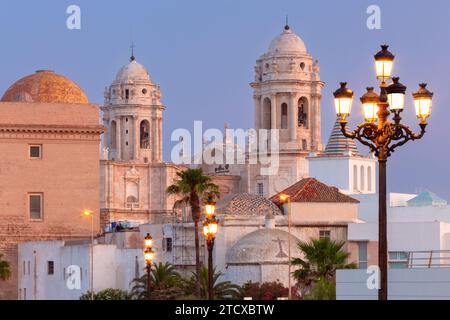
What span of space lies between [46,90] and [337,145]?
49.5 metres

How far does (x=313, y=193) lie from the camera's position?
287 ft

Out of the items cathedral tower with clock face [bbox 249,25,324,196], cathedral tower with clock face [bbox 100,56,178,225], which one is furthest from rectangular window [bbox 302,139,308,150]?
cathedral tower with clock face [bbox 100,56,178,225]

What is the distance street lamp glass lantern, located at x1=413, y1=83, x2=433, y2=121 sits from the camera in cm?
2988

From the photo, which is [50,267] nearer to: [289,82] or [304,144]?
[289,82]

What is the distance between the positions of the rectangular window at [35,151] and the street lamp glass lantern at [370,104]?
185 ft

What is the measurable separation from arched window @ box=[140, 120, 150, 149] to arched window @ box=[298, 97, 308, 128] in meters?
20.4

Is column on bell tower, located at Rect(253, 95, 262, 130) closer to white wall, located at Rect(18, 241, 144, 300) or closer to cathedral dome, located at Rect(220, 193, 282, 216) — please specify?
cathedral dome, located at Rect(220, 193, 282, 216)

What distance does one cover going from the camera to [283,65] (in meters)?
139

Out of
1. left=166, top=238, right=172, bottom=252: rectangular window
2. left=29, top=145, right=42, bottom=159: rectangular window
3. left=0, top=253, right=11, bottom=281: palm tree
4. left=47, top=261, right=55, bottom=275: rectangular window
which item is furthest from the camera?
left=29, top=145, right=42, bottom=159: rectangular window

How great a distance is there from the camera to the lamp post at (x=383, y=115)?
29.4 m

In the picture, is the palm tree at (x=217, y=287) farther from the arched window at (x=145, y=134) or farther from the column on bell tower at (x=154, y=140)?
the arched window at (x=145, y=134)

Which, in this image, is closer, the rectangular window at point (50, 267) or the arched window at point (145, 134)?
the rectangular window at point (50, 267)

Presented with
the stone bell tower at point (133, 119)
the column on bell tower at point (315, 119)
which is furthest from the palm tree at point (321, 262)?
the stone bell tower at point (133, 119)

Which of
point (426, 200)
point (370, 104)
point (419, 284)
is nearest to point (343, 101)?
point (370, 104)
